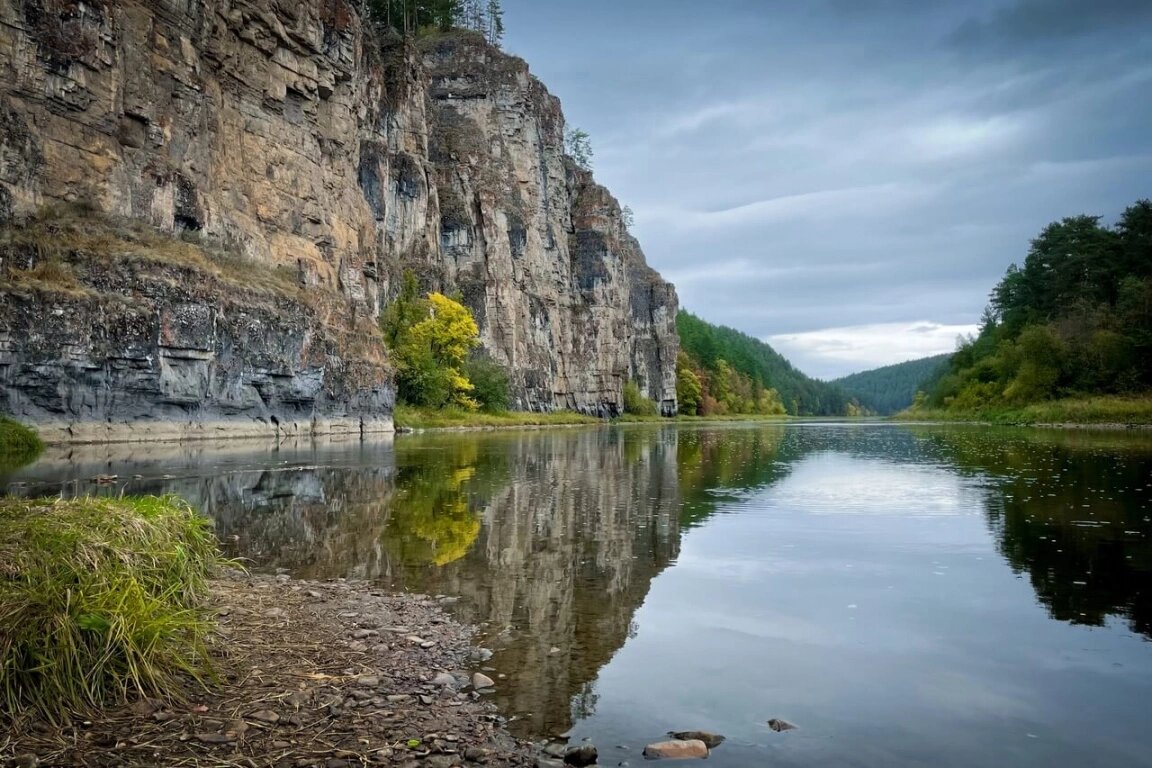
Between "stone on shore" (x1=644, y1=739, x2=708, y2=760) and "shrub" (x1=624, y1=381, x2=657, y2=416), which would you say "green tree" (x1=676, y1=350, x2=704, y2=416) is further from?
"stone on shore" (x1=644, y1=739, x2=708, y2=760)

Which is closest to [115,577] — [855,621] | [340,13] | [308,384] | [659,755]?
[659,755]

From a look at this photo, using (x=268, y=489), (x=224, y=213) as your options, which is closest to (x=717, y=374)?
(x=224, y=213)

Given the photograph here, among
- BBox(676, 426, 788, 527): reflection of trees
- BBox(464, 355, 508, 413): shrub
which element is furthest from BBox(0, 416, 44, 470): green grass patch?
BBox(464, 355, 508, 413): shrub

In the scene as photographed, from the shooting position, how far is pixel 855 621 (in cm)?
859

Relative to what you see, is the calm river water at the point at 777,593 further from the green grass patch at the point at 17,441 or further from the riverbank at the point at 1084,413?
the riverbank at the point at 1084,413

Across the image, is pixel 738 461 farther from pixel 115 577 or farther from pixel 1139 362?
A: pixel 1139 362

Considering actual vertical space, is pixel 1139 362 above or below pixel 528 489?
above

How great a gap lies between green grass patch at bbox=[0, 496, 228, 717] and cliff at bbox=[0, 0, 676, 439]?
101 feet

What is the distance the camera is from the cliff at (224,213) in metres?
34.9

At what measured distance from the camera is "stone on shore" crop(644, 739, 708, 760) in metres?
5.18

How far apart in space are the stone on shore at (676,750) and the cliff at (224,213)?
35.2 meters

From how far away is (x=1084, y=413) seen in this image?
59562 millimetres

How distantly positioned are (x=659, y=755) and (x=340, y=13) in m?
71.0

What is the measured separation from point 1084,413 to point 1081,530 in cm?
5522
